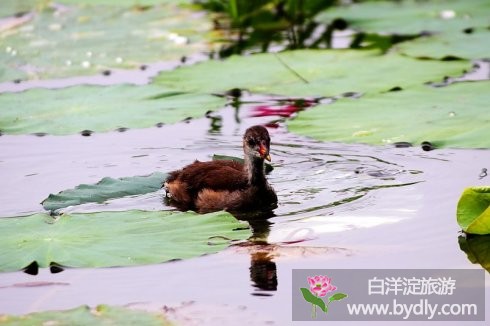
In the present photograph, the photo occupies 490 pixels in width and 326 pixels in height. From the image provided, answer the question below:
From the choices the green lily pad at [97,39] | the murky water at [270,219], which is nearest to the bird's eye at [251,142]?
the murky water at [270,219]

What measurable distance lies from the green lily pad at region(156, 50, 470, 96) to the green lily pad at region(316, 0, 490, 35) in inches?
61.5

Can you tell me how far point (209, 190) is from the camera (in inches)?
296

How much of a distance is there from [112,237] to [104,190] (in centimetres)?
120

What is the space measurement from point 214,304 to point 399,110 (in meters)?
3.36

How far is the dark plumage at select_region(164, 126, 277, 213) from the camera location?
24.3 ft

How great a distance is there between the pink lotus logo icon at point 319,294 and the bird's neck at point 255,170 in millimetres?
1926

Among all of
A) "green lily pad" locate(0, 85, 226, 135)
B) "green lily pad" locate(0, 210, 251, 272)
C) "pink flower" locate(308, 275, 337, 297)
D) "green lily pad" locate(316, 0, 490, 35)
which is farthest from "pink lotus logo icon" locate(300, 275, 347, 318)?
"green lily pad" locate(316, 0, 490, 35)

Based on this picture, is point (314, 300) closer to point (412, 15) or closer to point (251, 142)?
point (251, 142)

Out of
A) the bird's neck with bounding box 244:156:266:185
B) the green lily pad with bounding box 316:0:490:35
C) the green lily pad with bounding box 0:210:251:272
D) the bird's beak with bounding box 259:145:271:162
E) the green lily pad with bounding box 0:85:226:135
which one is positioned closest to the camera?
the green lily pad with bounding box 0:210:251:272

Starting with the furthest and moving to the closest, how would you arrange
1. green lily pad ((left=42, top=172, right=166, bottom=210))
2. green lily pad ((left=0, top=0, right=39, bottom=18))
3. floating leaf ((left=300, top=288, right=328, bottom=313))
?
green lily pad ((left=0, top=0, right=39, bottom=18)) < green lily pad ((left=42, top=172, right=166, bottom=210)) < floating leaf ((left=300, top=288, right=328, bottom=313))

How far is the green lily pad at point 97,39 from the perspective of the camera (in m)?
10.8

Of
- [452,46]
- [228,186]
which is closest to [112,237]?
[228,186]

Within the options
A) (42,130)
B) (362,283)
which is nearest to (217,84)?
(42,130)

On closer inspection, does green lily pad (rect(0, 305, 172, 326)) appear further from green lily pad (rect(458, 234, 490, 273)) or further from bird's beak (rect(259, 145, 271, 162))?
bird's beak (rect(259, 145, 271, 162))
